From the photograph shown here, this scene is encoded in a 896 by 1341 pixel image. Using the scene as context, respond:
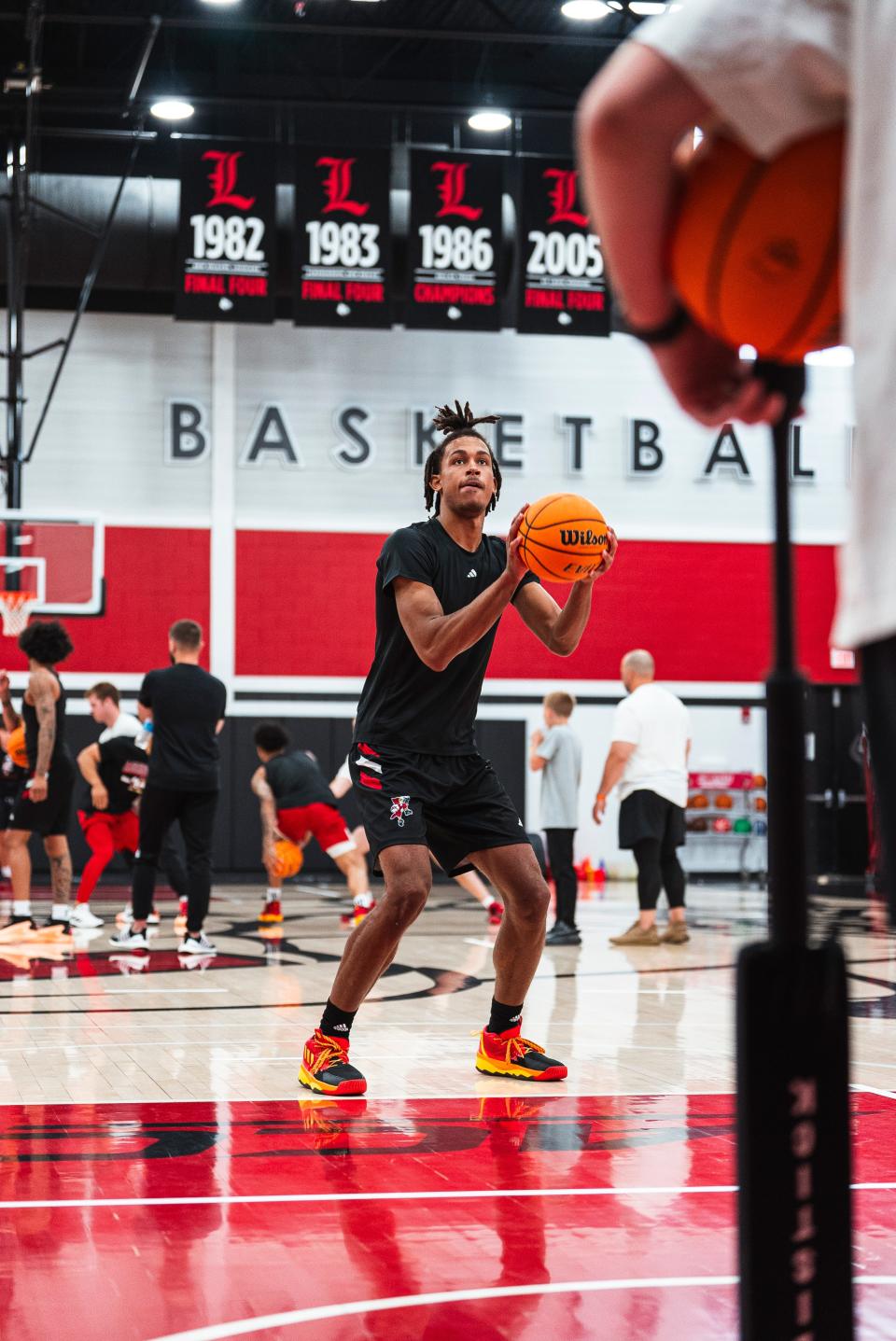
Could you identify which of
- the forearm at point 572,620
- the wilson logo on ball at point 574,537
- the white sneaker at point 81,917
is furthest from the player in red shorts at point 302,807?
the wilson logo on ball at point 574,537

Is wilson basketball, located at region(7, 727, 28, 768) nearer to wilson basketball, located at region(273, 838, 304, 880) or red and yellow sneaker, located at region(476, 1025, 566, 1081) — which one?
wilson basketball, located at region(273, 838, 304, 880)

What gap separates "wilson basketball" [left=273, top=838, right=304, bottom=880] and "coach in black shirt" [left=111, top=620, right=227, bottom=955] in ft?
6.14

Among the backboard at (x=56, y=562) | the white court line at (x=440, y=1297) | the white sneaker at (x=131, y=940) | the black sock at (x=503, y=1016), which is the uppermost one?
the backboard at (x=56, y=562)

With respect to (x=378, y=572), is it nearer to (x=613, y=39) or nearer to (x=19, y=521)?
(x=19, y=521)

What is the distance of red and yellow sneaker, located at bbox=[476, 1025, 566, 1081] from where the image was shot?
5.39 metres

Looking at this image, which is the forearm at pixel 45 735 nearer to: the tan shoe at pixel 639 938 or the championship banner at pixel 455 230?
the tan shoe at pixel 639 938

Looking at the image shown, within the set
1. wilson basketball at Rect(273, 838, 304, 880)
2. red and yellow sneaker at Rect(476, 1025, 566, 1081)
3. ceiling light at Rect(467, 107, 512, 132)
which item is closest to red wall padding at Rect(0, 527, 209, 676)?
ceiling light at Rect(467, 107, 512, 132)

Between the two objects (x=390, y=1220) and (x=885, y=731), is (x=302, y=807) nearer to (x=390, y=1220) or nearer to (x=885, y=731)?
(x=390, y=1220)

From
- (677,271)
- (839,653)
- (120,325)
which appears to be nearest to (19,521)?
(120,325)

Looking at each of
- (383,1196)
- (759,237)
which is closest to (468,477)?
(383,1196)

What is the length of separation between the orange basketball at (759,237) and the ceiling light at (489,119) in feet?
52.1

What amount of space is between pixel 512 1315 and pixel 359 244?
574 inches

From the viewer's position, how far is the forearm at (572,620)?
15.7ft

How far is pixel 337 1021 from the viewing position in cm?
519
